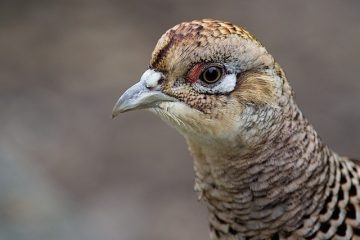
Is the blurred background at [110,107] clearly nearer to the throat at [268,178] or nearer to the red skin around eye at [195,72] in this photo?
the throat at [268,178]

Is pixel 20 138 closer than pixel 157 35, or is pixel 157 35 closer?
pixel 20 138

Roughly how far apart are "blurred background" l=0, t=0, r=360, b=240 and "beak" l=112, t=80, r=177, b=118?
3.26m

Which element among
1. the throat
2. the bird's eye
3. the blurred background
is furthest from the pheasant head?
the blurred background

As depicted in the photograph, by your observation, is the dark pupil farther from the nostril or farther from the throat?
the throat

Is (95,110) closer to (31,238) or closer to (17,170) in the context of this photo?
(17,170)

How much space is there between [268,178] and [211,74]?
0.59 m

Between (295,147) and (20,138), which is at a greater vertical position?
(20,138)

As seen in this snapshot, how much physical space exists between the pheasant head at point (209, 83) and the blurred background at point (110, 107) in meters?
3.34

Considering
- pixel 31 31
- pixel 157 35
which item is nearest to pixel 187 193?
pixel 157 35

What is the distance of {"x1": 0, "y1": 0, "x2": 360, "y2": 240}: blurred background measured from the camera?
23.5ft

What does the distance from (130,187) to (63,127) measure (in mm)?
1317

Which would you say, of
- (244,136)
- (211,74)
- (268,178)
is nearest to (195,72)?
(211,74)

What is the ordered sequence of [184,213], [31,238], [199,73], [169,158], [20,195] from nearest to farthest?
[199,73], [31,238], [20,195], [184,213], [169,158]

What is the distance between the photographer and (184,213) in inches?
297
